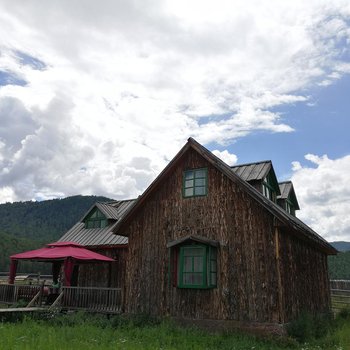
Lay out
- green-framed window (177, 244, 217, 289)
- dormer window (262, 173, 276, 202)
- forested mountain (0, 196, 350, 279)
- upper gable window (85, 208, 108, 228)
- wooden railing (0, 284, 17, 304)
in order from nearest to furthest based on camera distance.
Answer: green-framed window (177, 244, 217, 289)
dormer window (262, 173, 276, 202)
wooden railing (0, 284, 17, 304)
upper gable window (85, 208, 108, 228)
forested mountain (0, 196, 350, 279)

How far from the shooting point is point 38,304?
1841cm

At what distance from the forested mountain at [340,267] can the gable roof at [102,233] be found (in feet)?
143

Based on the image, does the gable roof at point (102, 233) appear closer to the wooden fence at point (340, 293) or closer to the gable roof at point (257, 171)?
the gable roof at point (257, 171)

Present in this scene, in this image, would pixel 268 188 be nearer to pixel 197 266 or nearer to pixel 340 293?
pixel 197 266

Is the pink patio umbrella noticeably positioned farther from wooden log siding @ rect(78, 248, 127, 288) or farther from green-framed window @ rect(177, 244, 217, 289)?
green-framed window @ rect(177, 244, 217, 289)

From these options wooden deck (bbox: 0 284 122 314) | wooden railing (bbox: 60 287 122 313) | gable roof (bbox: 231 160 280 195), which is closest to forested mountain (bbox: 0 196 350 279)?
wooden deck (bbox: 0 284 122 314)

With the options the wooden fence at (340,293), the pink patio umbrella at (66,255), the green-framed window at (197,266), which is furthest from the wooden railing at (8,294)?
the wooden fence at (340,293)

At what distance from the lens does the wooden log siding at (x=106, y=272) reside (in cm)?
2240

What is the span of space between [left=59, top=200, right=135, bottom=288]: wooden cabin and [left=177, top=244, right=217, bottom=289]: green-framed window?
731 centimetres

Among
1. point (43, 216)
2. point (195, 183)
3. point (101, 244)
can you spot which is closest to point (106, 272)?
point (101, 244)

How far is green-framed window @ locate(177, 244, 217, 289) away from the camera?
14414 mm

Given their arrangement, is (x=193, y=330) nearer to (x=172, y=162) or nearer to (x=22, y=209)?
(x=172, y=162)

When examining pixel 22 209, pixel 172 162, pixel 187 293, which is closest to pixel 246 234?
pixel 187 293

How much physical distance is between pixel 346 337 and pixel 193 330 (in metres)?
5.01
